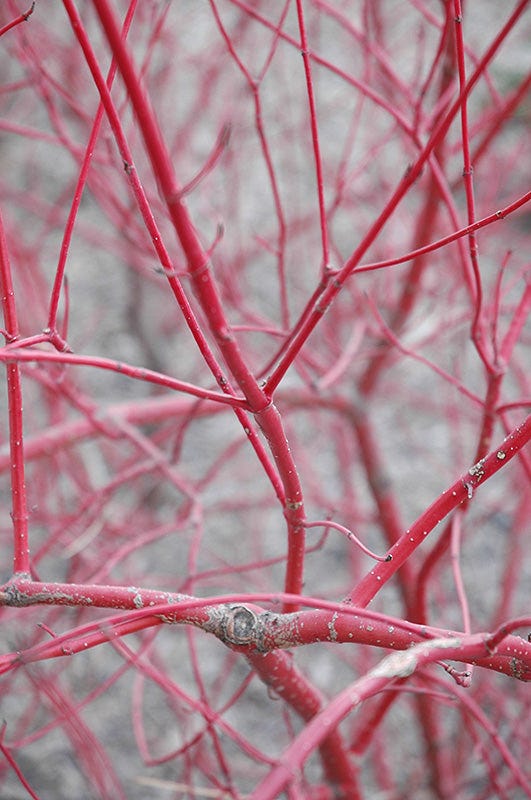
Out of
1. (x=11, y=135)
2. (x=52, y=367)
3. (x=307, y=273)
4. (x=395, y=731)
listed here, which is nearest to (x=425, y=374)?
(x=307, y=273)

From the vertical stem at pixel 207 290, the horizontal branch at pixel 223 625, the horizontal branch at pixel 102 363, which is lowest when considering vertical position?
the horizontal branch at pixel 223 625

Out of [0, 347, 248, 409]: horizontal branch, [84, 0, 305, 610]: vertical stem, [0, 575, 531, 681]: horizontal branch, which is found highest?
[84, 0, 305, 610]: vertical stem

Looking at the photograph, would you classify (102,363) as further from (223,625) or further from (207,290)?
(223,625)

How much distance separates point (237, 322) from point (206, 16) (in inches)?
78.1

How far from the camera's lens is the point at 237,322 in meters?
2.99

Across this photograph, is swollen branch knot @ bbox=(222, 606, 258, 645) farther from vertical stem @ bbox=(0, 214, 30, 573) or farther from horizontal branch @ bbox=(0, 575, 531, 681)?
vertical stem @ bbox=(0, 214, 30, 573)

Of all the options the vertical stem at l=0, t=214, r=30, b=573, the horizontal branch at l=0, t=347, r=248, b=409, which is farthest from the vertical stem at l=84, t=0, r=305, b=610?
the vertical stem at l=0, t=214, r=30, b=573

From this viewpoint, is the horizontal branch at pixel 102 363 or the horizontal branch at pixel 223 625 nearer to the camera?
the horizontal branch at pixel 102 363

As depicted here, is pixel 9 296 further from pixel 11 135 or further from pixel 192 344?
pixel 11 135

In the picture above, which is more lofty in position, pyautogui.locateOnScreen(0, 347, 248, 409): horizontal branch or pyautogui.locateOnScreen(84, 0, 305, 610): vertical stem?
pyautogui.locateOnScreen(84, 0, 305, 610): vertical stem

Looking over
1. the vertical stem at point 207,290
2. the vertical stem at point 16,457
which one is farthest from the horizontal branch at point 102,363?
the vertical stem at point 16,457

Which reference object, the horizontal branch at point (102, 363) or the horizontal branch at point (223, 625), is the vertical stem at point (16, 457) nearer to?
the horizontal branch at point (223, 625)

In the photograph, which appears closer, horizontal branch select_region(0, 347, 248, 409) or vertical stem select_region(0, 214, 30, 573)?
horizontal branch select_region(0, 347, 248, 409)

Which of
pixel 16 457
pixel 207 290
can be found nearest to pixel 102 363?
pixel 207 290
